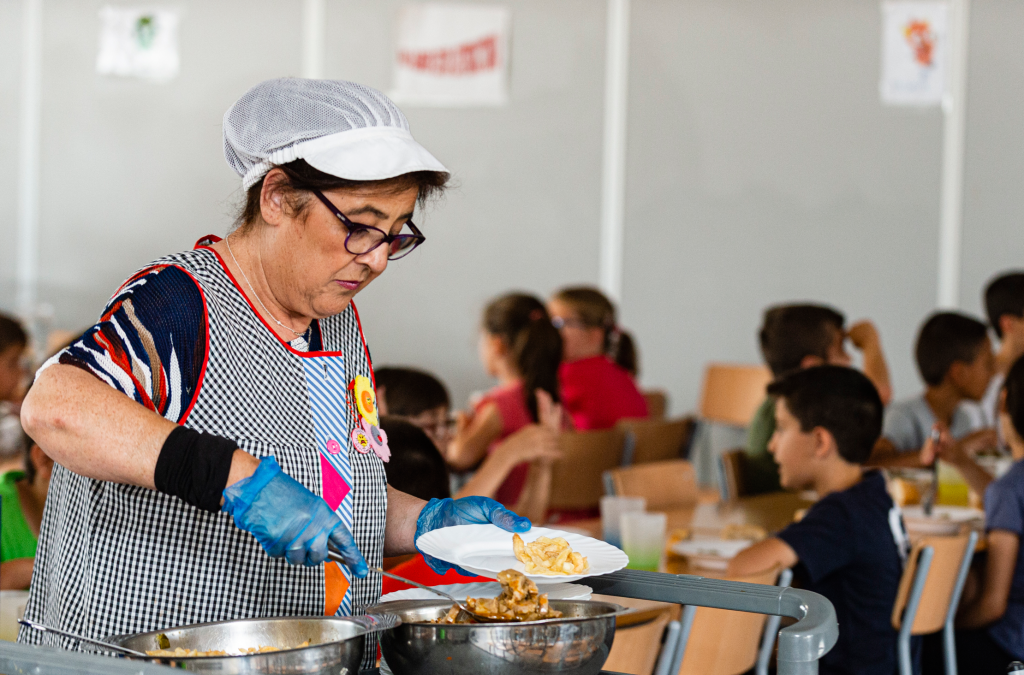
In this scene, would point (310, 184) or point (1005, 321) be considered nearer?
point (310, 184)

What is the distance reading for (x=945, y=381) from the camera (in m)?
4.22

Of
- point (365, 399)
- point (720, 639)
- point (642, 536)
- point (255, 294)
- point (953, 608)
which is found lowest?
point (953, 608)

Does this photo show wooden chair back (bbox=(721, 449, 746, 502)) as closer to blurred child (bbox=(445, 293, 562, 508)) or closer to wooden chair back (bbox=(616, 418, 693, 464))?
wooden chair back (bbox=(616, 418, 693, 464))

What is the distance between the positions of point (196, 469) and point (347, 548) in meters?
0.16

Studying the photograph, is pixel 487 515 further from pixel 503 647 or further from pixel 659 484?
pixel 659 484

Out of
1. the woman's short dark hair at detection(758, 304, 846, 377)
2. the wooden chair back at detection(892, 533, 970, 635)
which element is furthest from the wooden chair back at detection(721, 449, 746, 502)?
the wooden chair back at detection(892, 533, 970, 635)

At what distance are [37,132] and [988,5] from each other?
5.22m

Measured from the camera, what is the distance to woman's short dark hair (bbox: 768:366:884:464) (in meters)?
2.59

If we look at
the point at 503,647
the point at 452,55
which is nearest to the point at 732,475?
the point at 503,647

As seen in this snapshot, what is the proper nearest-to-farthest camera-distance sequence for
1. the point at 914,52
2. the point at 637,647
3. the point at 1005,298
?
the point at 637,647 < the point at 1005,298 < the point at 914,52

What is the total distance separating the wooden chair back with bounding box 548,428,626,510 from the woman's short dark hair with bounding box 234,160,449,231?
2.14 metres

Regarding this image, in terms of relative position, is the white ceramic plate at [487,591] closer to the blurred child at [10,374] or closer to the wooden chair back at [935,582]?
the wooden chair back at [935,582]

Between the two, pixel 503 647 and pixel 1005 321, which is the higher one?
pixel 1005 321

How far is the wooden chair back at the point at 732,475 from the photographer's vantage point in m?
3.51
